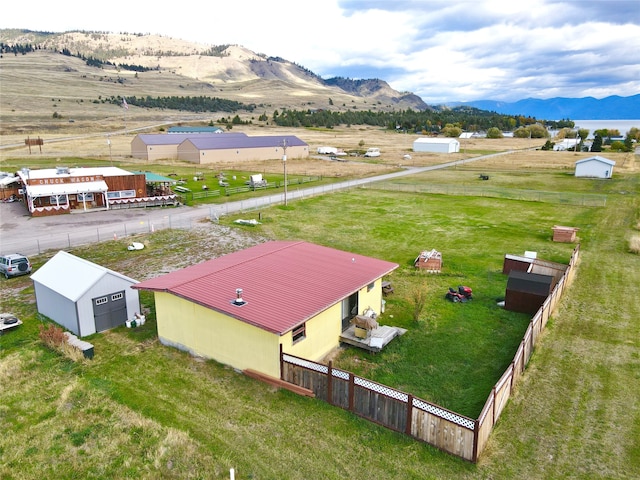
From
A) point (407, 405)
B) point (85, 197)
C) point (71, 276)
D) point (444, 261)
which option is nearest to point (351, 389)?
point (407, 405)

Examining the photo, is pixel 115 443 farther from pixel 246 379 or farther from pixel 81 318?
pixel 81 318

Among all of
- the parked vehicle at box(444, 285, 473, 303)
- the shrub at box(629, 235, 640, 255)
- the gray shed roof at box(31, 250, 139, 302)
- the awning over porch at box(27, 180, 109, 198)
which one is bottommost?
the parked vehicle at box(444, 285, 473, 303)

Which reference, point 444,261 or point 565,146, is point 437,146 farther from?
point 444,261

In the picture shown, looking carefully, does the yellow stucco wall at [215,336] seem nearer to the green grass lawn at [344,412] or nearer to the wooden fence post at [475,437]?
the green grass lawn at [344,412]

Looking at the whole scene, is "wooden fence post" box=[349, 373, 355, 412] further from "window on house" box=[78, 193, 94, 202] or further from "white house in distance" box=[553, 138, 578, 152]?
"white house in distance" box=[553, 138, 578, 152]

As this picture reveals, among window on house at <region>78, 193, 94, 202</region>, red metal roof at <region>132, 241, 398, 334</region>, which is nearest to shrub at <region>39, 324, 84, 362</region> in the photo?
red metal roof at <region>132, 241, 398, 334</region>

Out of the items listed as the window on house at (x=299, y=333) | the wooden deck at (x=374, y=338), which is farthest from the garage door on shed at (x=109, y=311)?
the wooden deck at (x=374, y=338)
